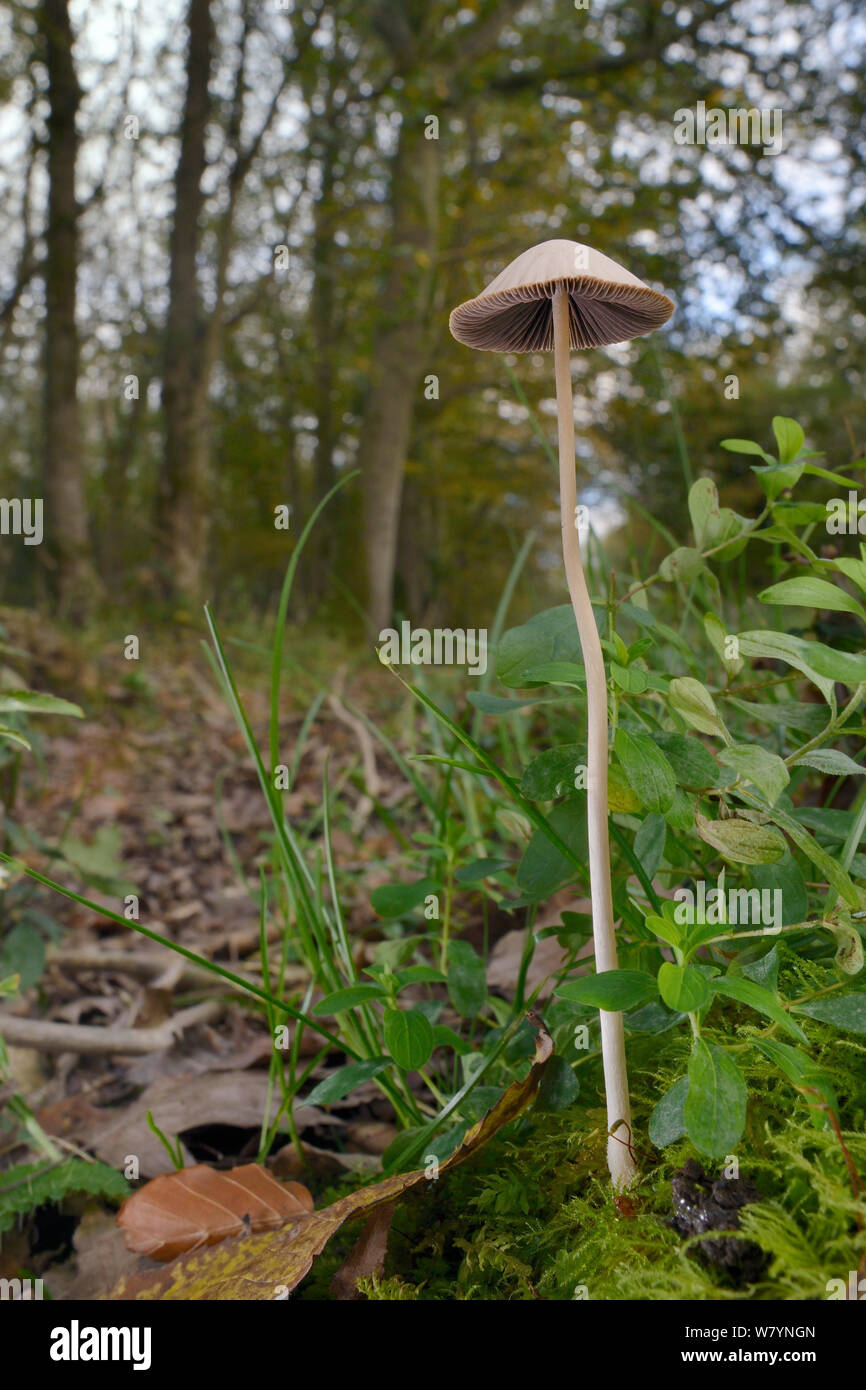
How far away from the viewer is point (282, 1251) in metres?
0.89

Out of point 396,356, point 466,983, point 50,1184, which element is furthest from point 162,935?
point 396,356

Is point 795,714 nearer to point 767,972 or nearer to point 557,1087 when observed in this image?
point 767,972

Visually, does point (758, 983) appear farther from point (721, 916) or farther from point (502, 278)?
point (502, 278)

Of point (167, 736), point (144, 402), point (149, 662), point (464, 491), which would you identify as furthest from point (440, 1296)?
point (144, 402)

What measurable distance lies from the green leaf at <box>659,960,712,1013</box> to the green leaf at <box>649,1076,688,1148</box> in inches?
4.0

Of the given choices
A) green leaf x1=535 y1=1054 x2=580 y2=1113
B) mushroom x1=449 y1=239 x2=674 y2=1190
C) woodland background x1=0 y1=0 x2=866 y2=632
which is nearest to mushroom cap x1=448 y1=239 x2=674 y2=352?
mushroom x1=449 y1=239 x2=674 y2=1190

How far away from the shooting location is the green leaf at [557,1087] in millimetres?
917

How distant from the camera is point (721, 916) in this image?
2.45 ft

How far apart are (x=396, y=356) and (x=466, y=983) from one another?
8091 millimetres

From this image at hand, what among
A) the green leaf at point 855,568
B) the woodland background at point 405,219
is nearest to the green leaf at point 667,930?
the green leaf at point 855,568

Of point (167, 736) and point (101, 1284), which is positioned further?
point (167, 736)

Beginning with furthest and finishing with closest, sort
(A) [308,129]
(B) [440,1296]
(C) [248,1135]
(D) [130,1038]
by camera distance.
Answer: (A) [308,129] → (D) [130,1038] → (C) [248,1135] → (B) [440,1296]

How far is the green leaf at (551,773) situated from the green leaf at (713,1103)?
26cm

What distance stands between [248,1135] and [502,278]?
1.26m
